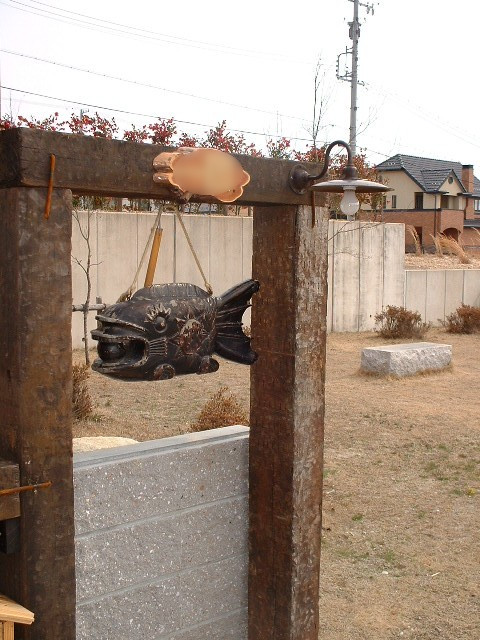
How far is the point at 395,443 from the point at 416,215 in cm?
3201

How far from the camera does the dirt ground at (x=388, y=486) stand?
4.61 metres

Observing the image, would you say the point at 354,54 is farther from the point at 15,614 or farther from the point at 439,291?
the point at 15,614

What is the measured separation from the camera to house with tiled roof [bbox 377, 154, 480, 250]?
38.1 m

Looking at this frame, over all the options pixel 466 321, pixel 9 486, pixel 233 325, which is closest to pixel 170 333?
pixel 233 325

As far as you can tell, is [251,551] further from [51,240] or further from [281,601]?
[51,240]

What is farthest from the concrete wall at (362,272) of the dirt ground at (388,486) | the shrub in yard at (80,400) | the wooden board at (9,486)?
the wooden board at (9,486)

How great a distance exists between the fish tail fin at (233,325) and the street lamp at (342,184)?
44cm

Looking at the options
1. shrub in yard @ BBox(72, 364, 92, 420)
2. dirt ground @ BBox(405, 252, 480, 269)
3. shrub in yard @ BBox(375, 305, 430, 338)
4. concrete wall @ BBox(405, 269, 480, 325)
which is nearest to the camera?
shrub in yard @ BBox(72, 364, 92, 420)

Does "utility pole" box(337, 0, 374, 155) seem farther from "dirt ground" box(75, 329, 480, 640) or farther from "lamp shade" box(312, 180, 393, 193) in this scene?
"lamp shade" box(312, 180, 393, 193)

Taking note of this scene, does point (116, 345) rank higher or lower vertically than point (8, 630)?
higher

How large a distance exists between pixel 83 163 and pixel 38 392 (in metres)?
0.74

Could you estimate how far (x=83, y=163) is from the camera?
2.54 metres

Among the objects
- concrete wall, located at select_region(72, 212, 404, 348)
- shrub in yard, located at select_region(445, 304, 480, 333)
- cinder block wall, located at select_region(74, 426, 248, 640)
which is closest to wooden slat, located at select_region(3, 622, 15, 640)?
cinder block wall, located at select_region(74, 426, 248, 640)

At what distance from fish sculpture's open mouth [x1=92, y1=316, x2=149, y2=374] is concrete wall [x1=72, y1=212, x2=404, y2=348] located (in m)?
9.16
